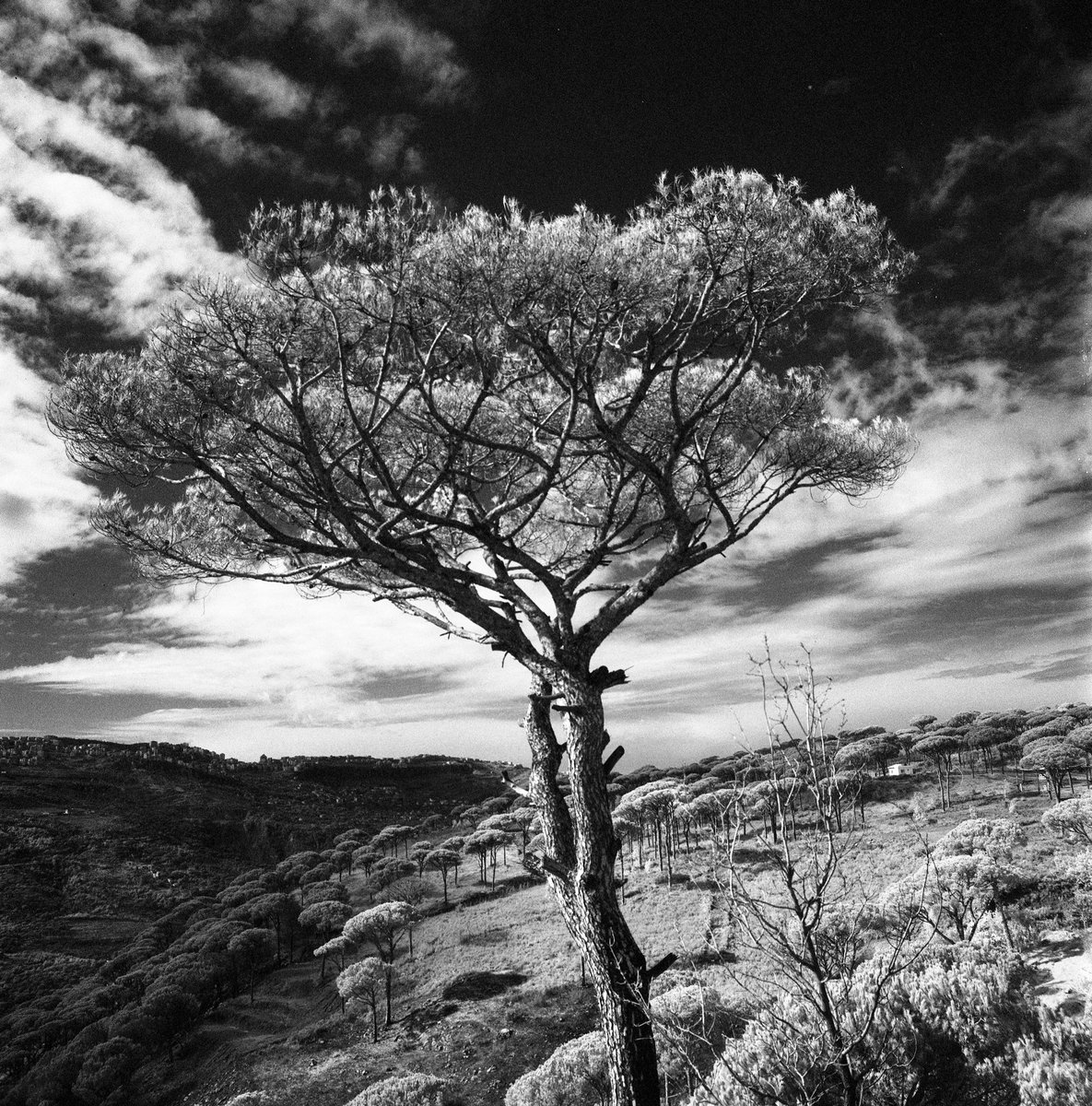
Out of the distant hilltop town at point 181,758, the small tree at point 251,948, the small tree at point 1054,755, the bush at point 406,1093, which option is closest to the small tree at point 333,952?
the small tree at point 251,948

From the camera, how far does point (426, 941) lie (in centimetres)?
3478

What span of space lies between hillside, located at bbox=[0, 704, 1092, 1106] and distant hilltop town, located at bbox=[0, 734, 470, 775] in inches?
1411

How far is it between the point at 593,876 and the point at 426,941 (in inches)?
1369

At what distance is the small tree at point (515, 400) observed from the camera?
6156 millimetres

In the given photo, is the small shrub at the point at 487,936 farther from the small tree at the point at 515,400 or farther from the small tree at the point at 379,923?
the small tree at the point at 515,400

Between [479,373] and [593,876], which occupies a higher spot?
[479,373]

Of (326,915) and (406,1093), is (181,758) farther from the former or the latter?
(406,1093)

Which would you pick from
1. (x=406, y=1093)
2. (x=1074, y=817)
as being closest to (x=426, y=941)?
(x=406, y=1093)

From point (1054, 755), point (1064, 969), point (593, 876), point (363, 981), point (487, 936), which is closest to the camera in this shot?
point (593, 876)

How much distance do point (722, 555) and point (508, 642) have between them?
256cm

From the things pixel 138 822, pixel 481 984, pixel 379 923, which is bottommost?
pixel 481 984

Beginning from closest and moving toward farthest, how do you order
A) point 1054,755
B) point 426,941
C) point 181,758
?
point 1054,755
point 426,941
point 181,758

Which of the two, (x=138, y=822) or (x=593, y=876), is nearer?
(x=593, y=876)

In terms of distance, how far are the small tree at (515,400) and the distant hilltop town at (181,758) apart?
381 feet
